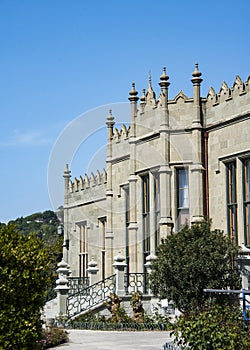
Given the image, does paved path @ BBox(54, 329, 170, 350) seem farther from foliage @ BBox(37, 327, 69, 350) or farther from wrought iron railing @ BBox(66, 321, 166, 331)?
wrought iron railing @ BBox(66, 321, 166, 331)

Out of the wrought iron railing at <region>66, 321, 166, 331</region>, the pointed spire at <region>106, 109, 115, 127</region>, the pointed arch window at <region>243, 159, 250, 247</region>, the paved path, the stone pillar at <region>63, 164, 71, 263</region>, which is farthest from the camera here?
the stone pillar at <region>63, 164, 71, 263</region>

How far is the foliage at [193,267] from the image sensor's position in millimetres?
20875

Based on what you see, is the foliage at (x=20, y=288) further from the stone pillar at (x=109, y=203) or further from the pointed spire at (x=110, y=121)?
the pointed spire at (x=110, y=121)

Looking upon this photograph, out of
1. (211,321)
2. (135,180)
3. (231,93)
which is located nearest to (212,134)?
(231,93)

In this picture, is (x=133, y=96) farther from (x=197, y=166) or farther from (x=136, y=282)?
(x=136, y=282)

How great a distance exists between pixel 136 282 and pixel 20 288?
46.4ft

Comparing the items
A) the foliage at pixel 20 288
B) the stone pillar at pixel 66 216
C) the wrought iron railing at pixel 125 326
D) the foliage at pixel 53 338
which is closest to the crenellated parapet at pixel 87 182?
the stone pillar at pixel 66 216

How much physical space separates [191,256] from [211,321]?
8.52m

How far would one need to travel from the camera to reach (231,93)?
24.3 meters

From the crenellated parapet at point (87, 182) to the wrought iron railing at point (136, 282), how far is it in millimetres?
7293

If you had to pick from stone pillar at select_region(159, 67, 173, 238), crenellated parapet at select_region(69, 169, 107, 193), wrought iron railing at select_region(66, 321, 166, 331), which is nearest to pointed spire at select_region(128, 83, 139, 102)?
stone pillar at select_region(159, 67, 173, 238)

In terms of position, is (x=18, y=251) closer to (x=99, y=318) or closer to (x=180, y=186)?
(x=99, y=318)

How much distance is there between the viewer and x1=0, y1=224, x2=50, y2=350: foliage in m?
12.0

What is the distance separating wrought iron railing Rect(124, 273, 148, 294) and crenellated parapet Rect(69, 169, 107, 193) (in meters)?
7.29
